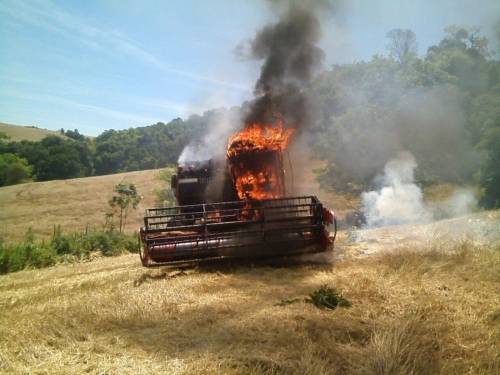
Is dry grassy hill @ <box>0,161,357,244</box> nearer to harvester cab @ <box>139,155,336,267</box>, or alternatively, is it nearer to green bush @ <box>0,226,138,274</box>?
green bush @ <box>0,226,138,274</box>

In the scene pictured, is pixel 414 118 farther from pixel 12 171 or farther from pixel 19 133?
pixel 19 133

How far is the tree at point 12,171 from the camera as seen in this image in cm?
6881

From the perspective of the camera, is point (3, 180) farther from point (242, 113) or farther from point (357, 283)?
point (357, 283)

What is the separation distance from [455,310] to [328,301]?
1514 millimetres

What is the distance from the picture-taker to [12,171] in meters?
69.0

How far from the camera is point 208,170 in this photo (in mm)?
10055

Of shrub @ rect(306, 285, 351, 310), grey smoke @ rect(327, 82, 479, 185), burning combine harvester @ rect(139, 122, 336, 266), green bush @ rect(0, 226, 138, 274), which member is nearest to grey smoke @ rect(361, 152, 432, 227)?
grey smoke @ rect(327, 82, 479, 185)

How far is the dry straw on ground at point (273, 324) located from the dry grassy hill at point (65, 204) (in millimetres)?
35553

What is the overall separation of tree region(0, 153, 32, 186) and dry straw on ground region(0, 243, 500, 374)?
73.6 metres

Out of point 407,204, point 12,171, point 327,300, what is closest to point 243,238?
point 327,300

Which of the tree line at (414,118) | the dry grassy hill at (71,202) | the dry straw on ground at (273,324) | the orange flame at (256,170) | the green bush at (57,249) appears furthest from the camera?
the dry grassy hill at (71,202)

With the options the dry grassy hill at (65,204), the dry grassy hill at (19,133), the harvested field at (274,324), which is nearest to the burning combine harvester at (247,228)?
the harvested field at (274,324)

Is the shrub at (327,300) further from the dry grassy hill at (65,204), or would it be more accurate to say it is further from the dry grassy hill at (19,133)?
the dry grassy hill at (19,133)

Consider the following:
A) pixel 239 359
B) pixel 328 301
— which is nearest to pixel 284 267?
pixel 328 301
